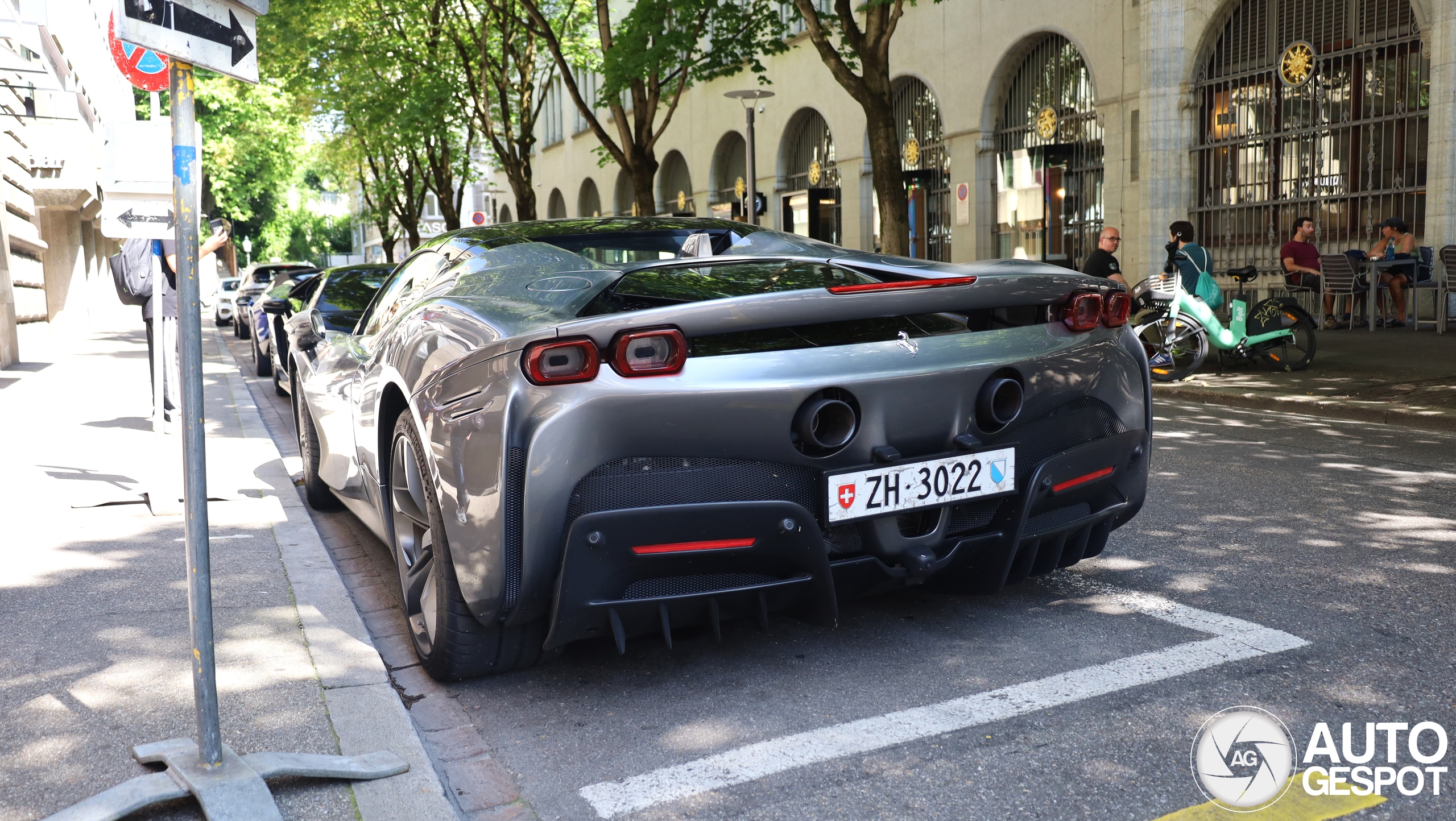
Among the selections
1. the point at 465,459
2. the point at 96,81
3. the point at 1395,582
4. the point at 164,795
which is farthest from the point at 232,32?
the point at 96,81

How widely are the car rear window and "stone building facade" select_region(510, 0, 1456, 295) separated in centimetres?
1449

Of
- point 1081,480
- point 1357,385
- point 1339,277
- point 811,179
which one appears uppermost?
point 811,179

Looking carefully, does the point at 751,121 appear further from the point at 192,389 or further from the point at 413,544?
the point at 192,389

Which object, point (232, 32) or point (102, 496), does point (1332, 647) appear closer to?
point (232, 32)

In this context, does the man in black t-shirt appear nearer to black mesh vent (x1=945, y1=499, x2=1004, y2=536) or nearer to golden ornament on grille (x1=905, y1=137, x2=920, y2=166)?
black mesh vent (x1=945, y1=499, x2=1004, y2=536)

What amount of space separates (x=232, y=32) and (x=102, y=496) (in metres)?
4.59

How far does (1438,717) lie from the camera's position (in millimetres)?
3127

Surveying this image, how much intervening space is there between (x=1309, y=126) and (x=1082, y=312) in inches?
620

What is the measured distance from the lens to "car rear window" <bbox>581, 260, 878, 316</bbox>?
→ 3326 millimetres

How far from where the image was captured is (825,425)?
3.30 m

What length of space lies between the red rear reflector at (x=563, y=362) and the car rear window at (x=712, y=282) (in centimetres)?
14

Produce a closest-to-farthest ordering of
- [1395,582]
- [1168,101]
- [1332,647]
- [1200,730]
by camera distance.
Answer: [1200,730]
[1332,647]
[1395,582]
[1168,101]

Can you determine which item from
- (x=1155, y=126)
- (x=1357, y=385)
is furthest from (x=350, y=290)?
(x=1155, y=126)

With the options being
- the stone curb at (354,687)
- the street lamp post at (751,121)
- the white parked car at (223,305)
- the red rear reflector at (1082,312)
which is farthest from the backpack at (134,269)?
the white parked car at (223,305)
